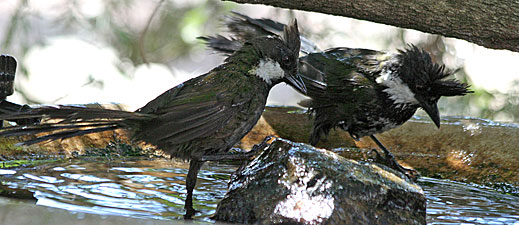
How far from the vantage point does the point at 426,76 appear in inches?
167

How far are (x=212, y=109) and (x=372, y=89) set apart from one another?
5.37 feet

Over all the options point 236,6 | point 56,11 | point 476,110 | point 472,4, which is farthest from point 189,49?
point 472,4

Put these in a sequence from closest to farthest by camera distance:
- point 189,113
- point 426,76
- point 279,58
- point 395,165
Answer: point 189,113
point 279,58
point 395,165
point 426,76

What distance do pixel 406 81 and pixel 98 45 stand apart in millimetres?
4970

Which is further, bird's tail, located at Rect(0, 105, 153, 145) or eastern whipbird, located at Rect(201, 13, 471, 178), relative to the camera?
eastern whipbird, located at Rect(201, 13, 471, 178)

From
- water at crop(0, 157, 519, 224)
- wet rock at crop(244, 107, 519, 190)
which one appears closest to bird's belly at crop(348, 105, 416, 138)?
wet rock at crop(244, 107, 519, 190)

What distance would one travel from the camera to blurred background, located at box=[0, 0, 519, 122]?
7625 mm

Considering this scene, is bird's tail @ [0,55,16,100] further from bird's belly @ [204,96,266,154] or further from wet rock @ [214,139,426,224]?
wet rock @ [214,139,426,224]

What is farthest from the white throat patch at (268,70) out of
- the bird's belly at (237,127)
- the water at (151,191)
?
the water at (151,191)

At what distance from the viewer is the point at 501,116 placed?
799cm

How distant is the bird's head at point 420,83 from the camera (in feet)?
13.8

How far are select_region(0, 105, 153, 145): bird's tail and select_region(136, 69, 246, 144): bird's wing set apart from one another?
70mm

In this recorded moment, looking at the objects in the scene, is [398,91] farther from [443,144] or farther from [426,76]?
[443,144]

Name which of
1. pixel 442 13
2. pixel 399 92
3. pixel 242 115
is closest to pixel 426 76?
pixel 399 92
